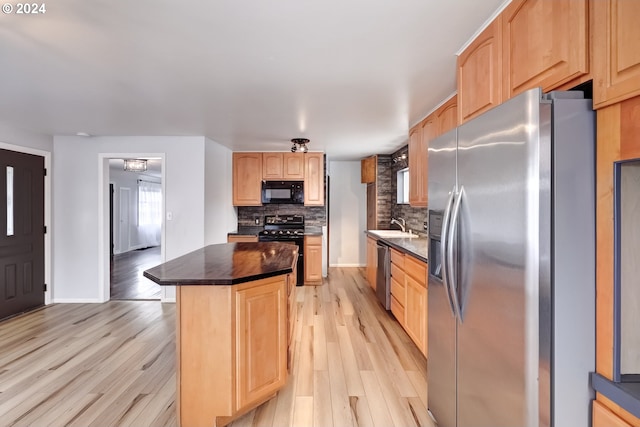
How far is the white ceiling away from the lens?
1.54 meters

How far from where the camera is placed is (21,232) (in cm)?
385

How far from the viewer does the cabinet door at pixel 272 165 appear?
5418 mm

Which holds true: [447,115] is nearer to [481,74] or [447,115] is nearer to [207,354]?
[481,74]

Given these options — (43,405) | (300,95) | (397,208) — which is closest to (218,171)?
(300,95)

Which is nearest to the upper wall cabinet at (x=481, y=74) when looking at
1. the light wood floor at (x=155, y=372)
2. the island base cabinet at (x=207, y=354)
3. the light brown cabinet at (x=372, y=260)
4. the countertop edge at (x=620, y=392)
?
Result: the countertop edge at (x=620, y=392)

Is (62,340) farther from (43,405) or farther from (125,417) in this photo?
(125,417)

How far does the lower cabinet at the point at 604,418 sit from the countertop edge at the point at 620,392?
1.7 inches

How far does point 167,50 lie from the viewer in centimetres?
191

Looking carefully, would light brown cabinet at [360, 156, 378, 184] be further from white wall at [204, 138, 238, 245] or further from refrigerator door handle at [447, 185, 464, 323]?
refrigerator door handle at [447, 185, 464, 323]

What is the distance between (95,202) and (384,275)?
3981 millimetres

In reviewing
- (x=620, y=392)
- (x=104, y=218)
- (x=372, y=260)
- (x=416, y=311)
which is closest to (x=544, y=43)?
(x=620, y=392)

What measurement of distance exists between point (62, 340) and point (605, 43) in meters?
4.40

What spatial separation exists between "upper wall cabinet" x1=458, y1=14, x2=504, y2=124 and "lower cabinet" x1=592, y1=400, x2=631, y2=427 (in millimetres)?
1277

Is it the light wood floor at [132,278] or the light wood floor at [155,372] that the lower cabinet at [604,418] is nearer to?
the light wood floor at [155,372]
